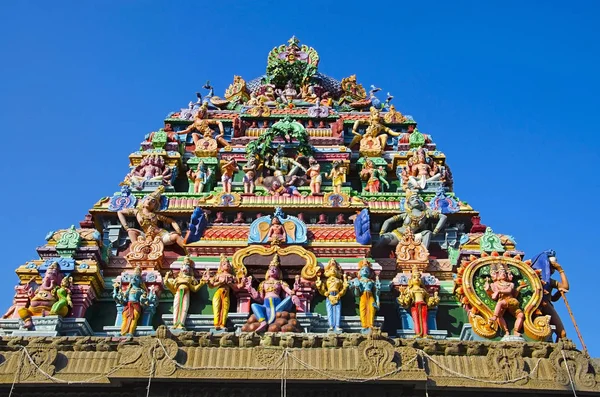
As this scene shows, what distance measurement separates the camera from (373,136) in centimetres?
1852

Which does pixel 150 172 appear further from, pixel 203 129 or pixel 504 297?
pixel 504 297

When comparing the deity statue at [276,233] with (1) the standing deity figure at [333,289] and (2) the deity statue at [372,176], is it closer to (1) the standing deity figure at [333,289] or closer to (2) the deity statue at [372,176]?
(1) the standing deity figure at [333,289]

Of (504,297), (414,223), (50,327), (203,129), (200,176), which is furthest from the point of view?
(203,129)

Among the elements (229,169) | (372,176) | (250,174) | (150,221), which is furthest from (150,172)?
(372,176)

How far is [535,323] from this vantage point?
11555 mm

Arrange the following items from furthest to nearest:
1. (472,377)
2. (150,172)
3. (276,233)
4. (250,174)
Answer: (150,172) < (250,174) < (276,233) < (472,377)

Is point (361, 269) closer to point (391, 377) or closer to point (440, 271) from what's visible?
point (440, 271)

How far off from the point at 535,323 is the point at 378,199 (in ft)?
16.4

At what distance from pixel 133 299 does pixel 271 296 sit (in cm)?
283

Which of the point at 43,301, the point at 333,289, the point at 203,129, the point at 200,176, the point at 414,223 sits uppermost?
the point at 203,129

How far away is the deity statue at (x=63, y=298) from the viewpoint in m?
11.8

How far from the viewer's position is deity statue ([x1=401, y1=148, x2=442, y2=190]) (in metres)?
15.8

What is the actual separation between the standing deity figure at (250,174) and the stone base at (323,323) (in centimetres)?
481

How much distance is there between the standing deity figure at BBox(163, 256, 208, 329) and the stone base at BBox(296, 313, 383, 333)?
2293 millimetres
